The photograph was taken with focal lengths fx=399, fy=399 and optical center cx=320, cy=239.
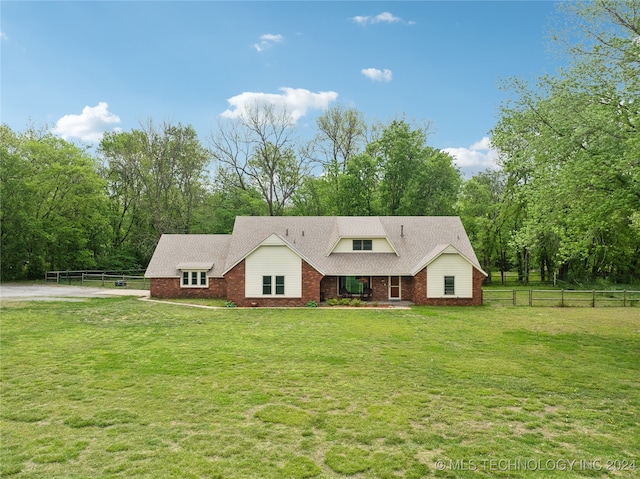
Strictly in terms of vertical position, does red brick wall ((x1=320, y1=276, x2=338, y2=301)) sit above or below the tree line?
below

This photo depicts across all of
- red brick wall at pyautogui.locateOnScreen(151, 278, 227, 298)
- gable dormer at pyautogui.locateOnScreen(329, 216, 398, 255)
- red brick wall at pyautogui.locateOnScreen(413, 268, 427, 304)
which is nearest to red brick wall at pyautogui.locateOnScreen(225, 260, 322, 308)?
gable dormer at pyautogui.locateOnScreen(329, 216, 398, 255)

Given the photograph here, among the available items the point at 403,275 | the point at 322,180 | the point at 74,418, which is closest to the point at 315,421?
the point at 74,418

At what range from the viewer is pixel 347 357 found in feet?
39.6

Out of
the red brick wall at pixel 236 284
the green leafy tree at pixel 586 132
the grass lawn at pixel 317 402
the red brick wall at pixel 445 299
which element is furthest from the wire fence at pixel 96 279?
the green leafy tree at pixel 586 132

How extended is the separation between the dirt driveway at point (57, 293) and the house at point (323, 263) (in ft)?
12.6

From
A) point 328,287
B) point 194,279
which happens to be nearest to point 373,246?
point 328,287

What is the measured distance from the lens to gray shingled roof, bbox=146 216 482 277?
80.5ft

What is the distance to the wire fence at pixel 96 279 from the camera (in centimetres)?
3259

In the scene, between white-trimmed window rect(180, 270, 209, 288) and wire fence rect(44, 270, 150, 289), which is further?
wire fence rect(44, 270, 150, 289)

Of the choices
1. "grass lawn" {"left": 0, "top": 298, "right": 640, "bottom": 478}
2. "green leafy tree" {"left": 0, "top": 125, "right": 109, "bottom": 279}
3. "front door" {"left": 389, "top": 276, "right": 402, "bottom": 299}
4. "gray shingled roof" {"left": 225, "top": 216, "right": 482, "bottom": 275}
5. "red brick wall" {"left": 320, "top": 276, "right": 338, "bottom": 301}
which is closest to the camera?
"grass lawn" {"left": 0, "top": 298, "right": 640, "bottom": 478}

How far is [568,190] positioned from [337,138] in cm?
3432

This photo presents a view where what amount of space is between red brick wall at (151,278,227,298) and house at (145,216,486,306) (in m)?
0.06

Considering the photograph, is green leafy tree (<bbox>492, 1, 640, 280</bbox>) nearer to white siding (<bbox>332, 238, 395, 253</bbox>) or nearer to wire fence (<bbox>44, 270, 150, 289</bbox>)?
white siding (<bbox>332, 238, 395, 253</bbox>)

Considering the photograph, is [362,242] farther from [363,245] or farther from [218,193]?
[218,193]
